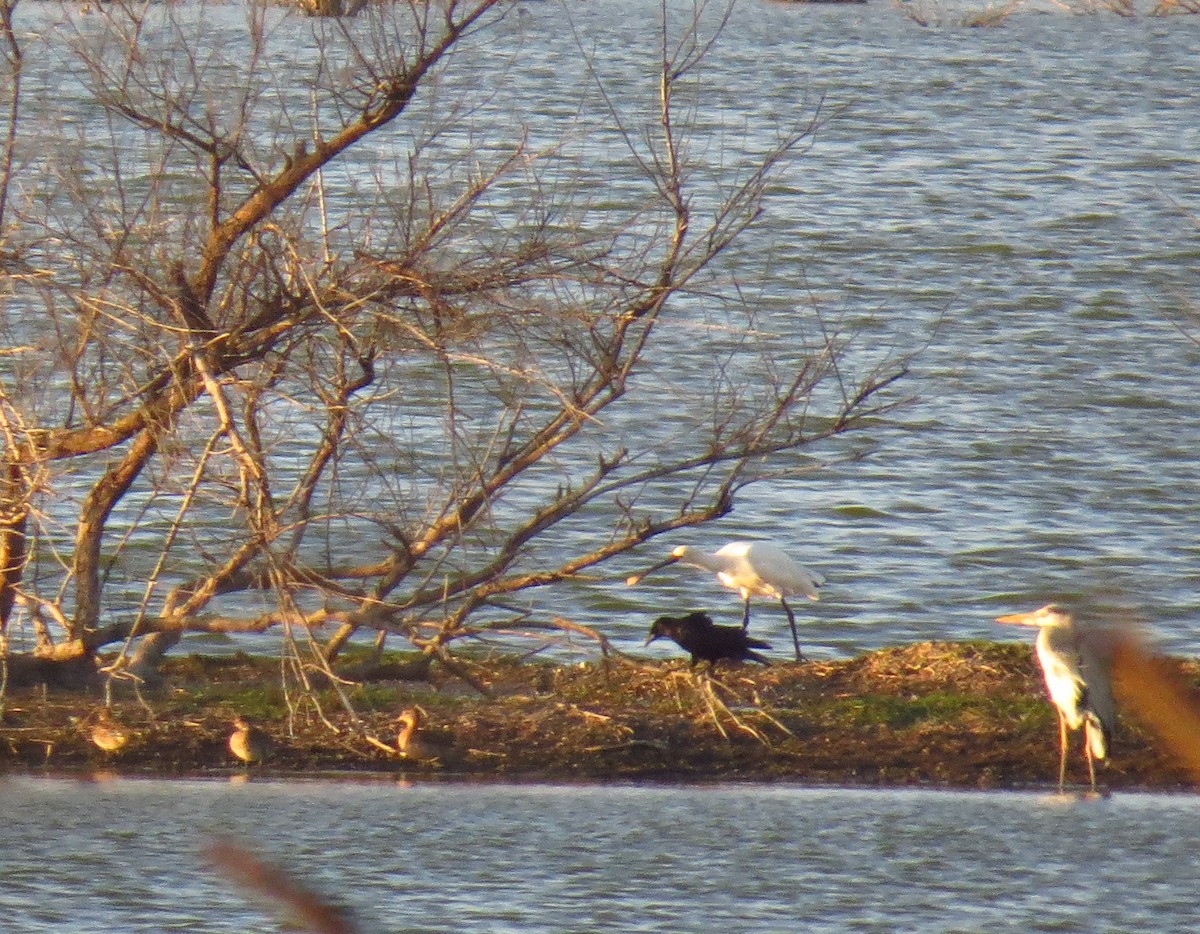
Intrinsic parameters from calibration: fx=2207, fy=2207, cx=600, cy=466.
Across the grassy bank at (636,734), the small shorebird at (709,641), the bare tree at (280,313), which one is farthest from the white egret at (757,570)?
the bare tree at (280,313)

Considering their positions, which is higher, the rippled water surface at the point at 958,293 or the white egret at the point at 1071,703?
the rippled water surface at the point at 958,293

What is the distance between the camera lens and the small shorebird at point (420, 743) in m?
8.23

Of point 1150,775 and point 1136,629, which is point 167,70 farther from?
point 1136,629

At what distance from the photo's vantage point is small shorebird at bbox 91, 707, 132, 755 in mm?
8188

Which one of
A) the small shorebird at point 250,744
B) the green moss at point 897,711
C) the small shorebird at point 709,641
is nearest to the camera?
the small shorebird at point 250,744

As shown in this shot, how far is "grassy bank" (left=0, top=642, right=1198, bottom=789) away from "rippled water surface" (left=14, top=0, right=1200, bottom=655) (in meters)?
0.78

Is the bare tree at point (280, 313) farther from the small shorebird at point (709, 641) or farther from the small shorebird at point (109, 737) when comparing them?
the small shorebird at point (709, 641)

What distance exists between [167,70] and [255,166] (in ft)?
1.74

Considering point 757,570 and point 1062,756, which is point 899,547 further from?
point 1062,756

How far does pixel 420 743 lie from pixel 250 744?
24.8 inches

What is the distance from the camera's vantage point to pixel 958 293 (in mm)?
23609

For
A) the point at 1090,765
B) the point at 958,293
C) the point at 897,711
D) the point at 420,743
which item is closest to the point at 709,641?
the point at 897,711

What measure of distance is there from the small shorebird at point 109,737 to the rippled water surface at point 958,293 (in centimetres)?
266

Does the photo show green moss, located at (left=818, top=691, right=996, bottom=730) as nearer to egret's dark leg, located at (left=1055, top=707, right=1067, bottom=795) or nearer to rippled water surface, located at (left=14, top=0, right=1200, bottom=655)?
egret's dark leg, located at (left=1055, top=707, right=1067, bottom=795)
